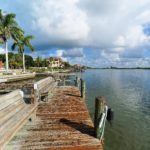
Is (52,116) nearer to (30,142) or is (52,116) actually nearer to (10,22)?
(30,142)

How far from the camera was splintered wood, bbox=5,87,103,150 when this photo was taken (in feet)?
24.4

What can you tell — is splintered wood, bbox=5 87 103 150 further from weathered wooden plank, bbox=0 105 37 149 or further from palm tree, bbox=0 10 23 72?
palm tree, bbox=0 10 23 72

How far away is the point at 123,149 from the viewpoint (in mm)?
11547

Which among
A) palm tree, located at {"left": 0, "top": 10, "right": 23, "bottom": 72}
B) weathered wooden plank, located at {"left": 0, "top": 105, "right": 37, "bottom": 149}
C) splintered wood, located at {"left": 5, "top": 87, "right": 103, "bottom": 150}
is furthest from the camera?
palm tree, located at {"left": 0, "top": 10, "right": 23, "bottom": 72}

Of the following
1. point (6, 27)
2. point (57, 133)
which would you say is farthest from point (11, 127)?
point (6, 27)

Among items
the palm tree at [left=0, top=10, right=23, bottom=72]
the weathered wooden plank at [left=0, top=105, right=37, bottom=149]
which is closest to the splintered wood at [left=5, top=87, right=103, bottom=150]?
the weathered wooden plank at [left=0, top=105, right=37, bottom=149]

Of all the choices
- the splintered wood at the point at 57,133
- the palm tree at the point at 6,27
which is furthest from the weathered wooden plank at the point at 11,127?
the palm tree at the point at 6,27

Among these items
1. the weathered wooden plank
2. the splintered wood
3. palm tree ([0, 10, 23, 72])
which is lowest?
the splintered wood

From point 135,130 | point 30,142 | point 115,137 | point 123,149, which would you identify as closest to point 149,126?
point 135,130

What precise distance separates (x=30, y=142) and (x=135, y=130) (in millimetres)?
8979

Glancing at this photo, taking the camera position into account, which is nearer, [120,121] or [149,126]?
[149,126]

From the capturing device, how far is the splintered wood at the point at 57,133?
24.4 ft

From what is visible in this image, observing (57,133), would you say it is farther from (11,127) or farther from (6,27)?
(6,27)

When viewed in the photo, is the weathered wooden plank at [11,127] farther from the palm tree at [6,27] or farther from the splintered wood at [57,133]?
the palm tree at [6,27]
